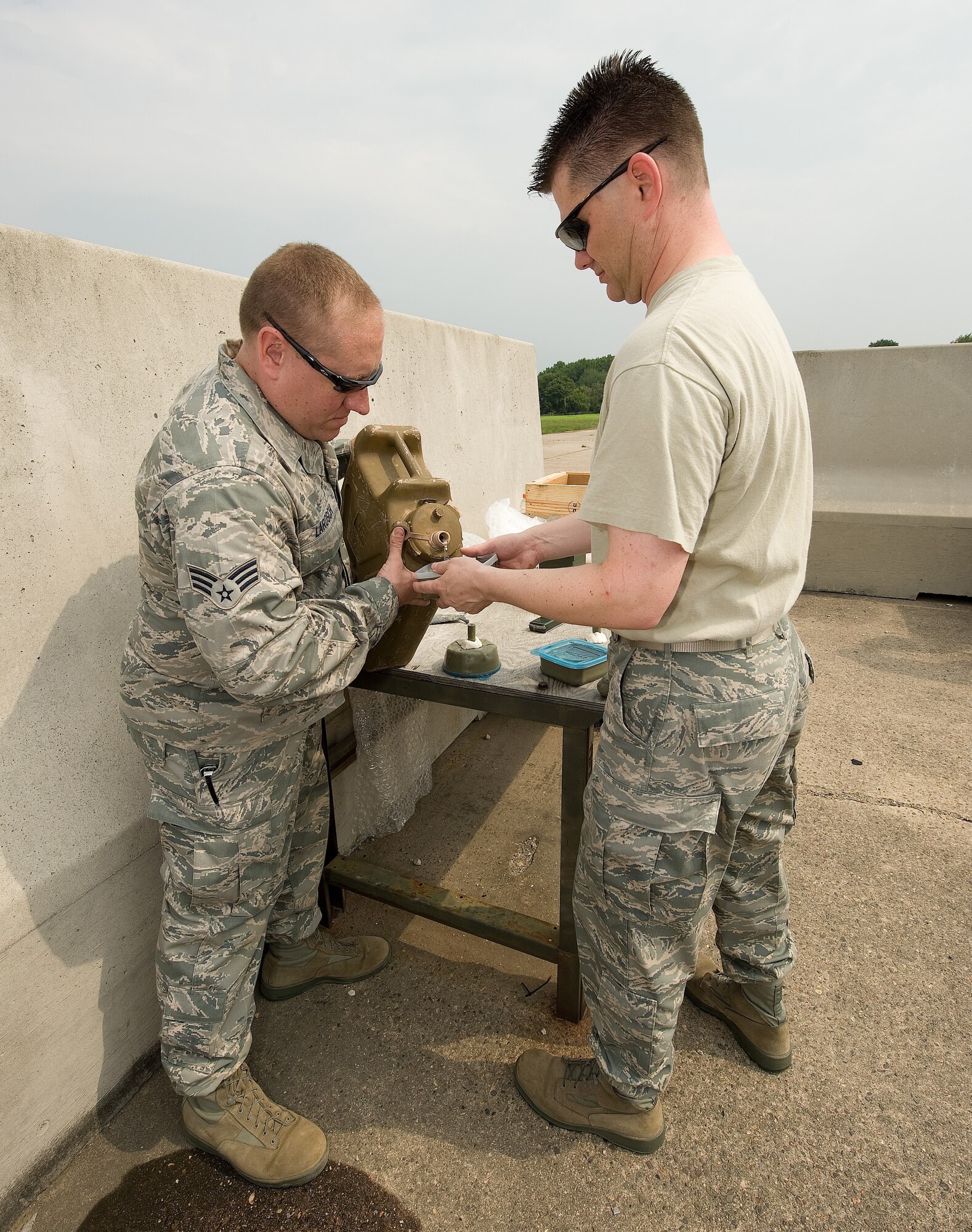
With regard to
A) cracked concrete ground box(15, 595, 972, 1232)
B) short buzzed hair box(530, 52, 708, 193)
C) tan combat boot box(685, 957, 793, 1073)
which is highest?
short buzzed hair box(530, 52, 708, 193)

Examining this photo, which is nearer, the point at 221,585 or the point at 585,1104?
the point at 221,585

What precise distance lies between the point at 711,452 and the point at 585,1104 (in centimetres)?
163

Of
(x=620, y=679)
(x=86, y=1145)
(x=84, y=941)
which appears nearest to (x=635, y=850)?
(x=620, y=679)

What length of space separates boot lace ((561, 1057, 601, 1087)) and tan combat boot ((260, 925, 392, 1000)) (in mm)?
732

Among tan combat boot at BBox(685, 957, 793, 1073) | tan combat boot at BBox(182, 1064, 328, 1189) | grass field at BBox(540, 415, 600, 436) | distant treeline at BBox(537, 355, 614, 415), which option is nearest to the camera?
tan combat boot at BBox(182, 1064, 328, 1189)

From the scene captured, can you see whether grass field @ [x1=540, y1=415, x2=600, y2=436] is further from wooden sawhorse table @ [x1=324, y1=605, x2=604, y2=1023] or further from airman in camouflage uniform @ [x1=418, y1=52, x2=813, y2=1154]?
airman in camouflage uniform @ [x1=418, y1=52, x2=813, y2=1154]

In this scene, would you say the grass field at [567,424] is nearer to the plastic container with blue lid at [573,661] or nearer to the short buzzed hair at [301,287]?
the plastic container with blue lid at [573,661]

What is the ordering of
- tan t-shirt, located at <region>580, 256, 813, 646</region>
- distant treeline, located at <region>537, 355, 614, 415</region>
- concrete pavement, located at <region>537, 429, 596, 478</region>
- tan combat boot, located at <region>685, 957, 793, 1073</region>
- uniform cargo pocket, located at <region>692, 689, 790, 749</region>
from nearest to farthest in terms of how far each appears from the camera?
tan t-shirt, located at <region>580, 256, 813, 646</region> → uniform cargo pocket, located at <region>692, 689, 790, 749</region> → tan combat boot, located at <region>685, 957, 793, 1073</region> → concrete pavement, located at <region>537, 429, 596, 478</region> → distant treeline, located at <region>537, 355, 614, 415</region>

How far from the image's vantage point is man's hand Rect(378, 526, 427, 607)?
1767 millimetres

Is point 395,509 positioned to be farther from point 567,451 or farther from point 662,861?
point 567,451

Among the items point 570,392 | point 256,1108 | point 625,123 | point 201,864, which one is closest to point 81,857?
point 201,864

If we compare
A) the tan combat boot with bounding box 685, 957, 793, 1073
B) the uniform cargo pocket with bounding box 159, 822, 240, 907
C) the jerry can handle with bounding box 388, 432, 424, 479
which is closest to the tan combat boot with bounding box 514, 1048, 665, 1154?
the tan combat boot with bounding box 685, 957, 793, 1073

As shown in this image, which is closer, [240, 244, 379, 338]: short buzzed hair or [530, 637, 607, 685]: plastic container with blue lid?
[240, 244, 379, 338]: short buzzed hair

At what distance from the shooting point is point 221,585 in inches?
52.4
